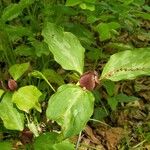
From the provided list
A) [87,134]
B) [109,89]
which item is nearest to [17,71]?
[109,89]

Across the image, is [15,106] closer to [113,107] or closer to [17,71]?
[17,71]

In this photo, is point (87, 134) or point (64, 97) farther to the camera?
point (87, 134)

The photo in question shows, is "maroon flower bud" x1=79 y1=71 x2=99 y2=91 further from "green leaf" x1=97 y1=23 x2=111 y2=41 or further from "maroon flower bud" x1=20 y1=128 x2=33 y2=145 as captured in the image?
"green leaf" x1=97 y1=23 x2=111 y2=41

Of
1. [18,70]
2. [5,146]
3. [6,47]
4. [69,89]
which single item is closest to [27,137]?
[5,146]

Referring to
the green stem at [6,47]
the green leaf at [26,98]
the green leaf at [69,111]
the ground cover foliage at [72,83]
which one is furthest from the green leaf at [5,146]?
the green stem at [6,47]

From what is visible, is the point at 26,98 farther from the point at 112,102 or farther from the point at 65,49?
the point at 112,102

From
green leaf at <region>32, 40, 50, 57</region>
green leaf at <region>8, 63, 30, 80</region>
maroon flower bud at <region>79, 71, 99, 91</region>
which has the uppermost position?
maroon flower bud at <region>79, 71, 99, 91</region>

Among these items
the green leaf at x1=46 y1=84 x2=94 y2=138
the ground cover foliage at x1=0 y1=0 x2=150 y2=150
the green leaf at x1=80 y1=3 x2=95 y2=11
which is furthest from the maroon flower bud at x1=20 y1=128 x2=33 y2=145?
the green leaf at x1=80 y1=3 x2=95 y2=11
